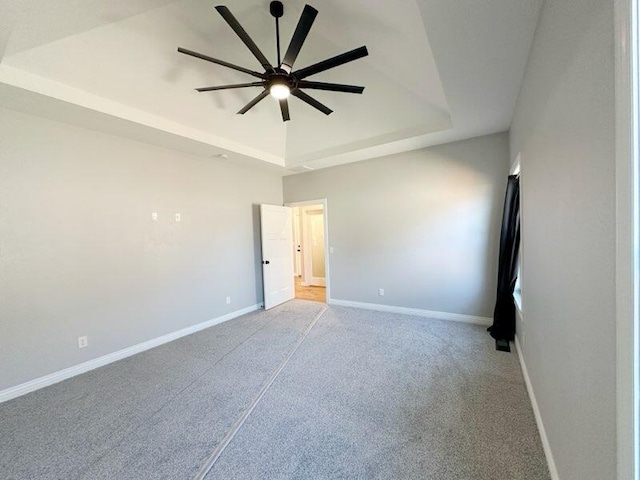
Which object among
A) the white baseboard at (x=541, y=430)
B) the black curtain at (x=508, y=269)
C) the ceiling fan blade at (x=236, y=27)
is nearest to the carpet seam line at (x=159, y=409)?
the white baseboard at (x=541, y=430)

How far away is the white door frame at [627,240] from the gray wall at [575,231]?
0.18 feet

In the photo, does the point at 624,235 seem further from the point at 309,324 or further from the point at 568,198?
the point at 309,324

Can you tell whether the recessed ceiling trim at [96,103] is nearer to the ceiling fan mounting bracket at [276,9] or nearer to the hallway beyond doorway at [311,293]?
the ceiling fan mounting bracket at [276,9]

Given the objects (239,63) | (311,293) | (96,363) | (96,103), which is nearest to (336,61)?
(239,63)

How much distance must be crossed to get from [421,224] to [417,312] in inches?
54.9

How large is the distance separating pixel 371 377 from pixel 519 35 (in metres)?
2.88

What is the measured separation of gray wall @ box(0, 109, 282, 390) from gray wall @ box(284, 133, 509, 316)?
6.86 feet

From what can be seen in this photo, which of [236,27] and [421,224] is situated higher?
[236,27]

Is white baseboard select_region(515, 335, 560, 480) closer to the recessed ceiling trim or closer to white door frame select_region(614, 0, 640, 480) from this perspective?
white door frame select_region(614, 0, 640, 480)

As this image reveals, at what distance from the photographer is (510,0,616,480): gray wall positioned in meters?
0.77

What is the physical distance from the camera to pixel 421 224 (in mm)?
3797

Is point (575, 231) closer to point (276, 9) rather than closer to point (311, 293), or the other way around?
point (276, 9)

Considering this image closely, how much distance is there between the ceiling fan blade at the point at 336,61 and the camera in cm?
163

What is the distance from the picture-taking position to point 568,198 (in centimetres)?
110
